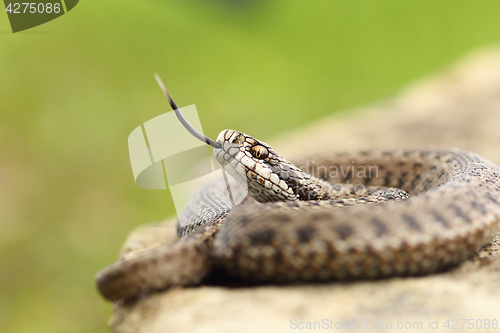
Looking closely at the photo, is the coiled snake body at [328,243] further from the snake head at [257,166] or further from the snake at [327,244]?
the snake head at [257,166]

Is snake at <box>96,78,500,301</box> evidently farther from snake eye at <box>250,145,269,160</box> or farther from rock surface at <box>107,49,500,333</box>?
snake eye at <box>250,145,269,160</box>

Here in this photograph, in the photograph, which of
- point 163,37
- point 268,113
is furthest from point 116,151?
point 268,113

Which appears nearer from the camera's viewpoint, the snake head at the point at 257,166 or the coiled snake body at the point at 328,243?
the coiled snake body at the point at 328,243

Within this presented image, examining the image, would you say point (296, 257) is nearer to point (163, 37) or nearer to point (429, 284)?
point (429, 284)

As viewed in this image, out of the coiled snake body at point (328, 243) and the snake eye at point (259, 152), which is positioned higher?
the snake eye at point (259, 152)

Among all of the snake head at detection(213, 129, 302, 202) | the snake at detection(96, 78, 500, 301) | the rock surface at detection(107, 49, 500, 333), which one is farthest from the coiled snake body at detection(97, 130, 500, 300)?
the snake head at detection(213, 129, 302, 202)

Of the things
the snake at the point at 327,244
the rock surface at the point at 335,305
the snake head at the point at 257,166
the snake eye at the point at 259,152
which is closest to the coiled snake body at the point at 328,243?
the snake at the point at 327,244

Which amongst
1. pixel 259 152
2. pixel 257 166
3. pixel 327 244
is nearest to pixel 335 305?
pixel 327 244
